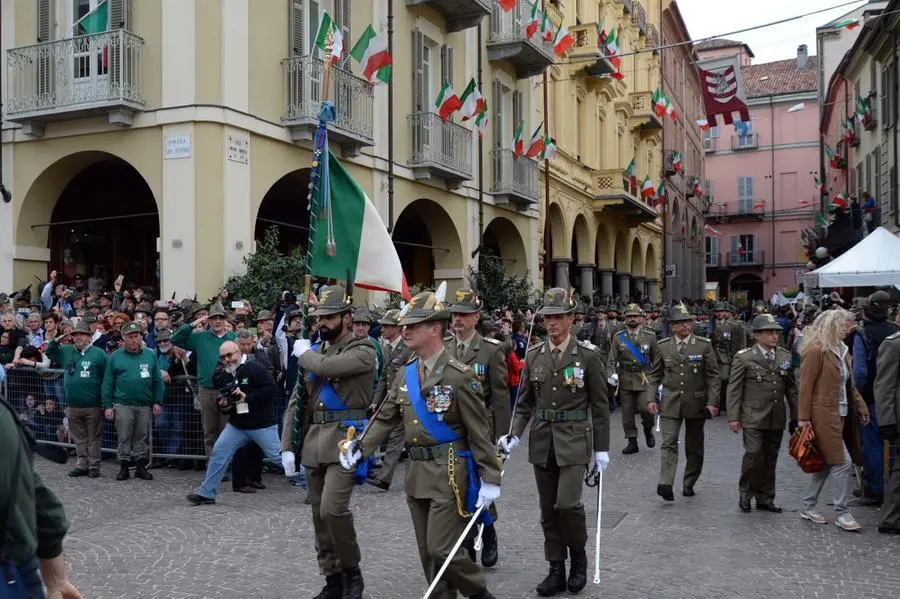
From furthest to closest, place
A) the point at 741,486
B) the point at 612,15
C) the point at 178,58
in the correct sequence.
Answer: the point at 612,15
the point at 178,58
the point at 741,486

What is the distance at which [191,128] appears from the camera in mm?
14891

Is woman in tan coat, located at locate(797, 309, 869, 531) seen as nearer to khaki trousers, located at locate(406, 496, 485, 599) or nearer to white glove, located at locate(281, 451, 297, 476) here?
khaki trousers, located at locate(406, 496, 485, 599)

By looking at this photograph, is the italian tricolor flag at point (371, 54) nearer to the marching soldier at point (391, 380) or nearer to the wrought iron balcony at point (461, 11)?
the wrought iron balcony at point (461, 11)

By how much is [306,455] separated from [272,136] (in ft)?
35.4

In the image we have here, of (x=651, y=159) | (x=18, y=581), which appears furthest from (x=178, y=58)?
(x=651, y=159)

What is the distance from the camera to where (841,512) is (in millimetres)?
8094

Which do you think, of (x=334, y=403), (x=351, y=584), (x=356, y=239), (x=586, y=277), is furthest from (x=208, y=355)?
(x=586, y=277)

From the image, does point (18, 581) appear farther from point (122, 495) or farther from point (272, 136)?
point (272, 136)

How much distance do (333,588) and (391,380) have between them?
13.5 feet

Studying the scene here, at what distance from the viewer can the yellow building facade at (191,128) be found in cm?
1495

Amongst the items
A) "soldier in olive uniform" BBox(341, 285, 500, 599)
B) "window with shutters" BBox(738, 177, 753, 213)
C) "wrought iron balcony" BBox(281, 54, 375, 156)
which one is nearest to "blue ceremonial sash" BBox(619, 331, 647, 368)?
"wrought iron balcony" BBox(281, 54, 375, 156)

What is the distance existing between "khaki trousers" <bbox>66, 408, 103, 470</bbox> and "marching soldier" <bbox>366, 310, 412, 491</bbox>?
10.8ft

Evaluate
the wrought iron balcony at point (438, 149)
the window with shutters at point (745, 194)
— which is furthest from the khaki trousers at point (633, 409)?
the window with shutters at point (745, 194)

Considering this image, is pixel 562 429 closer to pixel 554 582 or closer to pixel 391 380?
pixel 554 582
